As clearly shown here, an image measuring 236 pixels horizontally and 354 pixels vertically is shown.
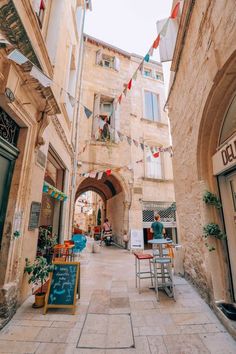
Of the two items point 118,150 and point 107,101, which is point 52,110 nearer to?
point 118,150

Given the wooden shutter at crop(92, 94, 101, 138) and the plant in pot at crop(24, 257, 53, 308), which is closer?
the plant in pot at crop(24, 257, 53, 308)

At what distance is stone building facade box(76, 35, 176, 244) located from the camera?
29.6 ft

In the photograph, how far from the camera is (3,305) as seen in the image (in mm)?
2443

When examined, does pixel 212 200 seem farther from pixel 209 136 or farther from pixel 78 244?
pixel 78 244

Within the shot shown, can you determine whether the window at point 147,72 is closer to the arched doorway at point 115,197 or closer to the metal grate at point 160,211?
the arched doorway at point 115,197

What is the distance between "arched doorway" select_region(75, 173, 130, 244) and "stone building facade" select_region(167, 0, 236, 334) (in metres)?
5.07

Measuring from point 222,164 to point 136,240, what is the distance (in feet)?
21.5

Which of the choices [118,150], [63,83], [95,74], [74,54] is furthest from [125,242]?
[95,74]

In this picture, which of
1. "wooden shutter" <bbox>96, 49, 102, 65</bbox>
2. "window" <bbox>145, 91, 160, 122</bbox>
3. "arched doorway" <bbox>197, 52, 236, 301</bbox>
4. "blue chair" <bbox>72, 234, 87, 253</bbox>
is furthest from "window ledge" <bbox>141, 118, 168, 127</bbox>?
"arched doorway" <bbox>197, 52, 236, 301</bbox>

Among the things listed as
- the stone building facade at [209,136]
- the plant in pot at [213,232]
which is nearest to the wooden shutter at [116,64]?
the stone building facade at [209,136]

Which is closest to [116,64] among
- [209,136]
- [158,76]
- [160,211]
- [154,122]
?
[158,76]

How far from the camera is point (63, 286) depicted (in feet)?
9.56

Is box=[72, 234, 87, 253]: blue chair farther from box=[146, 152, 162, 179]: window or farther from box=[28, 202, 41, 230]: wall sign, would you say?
box=[146, 152, 162, 179]: window

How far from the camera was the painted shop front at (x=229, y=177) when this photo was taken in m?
2.69
